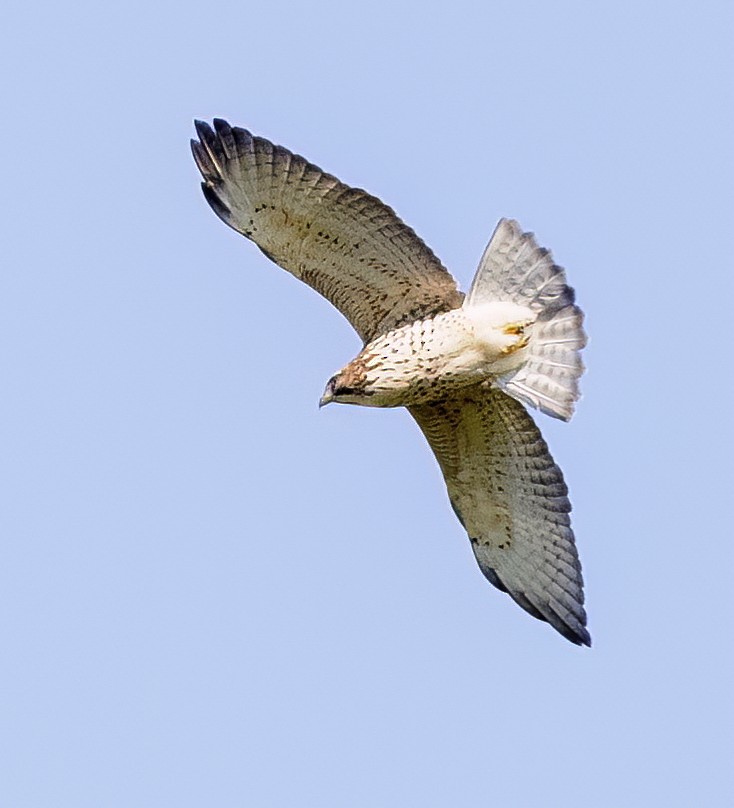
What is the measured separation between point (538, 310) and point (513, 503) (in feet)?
4.33

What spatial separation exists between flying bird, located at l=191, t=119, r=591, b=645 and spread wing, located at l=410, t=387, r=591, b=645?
16 millimetres

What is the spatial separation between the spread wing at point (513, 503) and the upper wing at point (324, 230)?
0.69m

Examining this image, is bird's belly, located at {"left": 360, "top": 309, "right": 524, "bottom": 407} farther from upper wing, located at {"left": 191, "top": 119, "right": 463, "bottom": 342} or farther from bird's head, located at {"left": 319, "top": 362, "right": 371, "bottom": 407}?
upper wing, located at {"left": 191, "top": 119, "right": 463, "bottom": 342}

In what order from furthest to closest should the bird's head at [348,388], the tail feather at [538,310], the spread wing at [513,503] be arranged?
the spread wing at [513,503] → the tail feather at [538,310] → the bird's head at [348,388]

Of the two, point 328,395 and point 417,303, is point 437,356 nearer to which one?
point 417,303

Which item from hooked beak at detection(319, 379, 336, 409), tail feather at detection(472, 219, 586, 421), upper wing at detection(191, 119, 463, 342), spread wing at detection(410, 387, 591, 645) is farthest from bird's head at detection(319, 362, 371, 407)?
tail feather at detection(472, 219, 586, 421)

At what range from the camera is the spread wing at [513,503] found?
13766mm

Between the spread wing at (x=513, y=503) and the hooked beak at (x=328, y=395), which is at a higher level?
the hooked beak at (x=328, y=395)

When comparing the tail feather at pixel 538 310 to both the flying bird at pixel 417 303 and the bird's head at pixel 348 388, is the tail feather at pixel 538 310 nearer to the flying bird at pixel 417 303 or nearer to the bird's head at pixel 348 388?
the flying bird at pixel 417 303

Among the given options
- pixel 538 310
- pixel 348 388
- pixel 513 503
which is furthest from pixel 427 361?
pixel 513 503

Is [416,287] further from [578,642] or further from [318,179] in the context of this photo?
[578,642]

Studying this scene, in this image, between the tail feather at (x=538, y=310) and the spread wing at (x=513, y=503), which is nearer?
the tail feather at (x=538, y=310)

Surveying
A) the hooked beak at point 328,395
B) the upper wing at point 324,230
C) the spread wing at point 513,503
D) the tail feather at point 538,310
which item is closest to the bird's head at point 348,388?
the hooked beak at point 328,395

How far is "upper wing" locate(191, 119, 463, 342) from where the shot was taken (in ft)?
43.6
